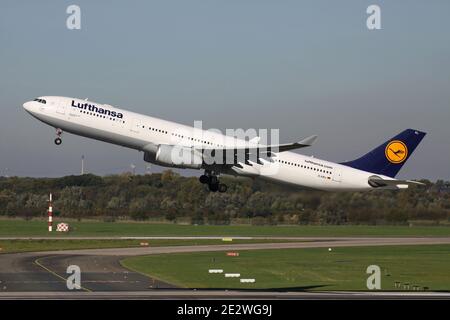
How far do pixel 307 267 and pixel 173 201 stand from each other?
7413 centimetres

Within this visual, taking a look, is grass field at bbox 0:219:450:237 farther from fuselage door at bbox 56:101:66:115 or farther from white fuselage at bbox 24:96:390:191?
fuselage door at bbox 56:101:66:115

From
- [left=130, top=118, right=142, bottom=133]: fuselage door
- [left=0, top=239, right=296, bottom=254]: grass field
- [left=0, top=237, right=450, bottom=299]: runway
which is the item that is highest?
[left=130, top=118, right=142, bottom=133]: fuselage door

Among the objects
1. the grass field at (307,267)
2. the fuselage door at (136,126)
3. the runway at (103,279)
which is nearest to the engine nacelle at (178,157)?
the fuselage door at (136,126)

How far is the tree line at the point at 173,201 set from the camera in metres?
110

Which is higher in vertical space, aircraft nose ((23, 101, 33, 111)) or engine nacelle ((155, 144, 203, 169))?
aircraft nose ((23, 101, 33, 111))

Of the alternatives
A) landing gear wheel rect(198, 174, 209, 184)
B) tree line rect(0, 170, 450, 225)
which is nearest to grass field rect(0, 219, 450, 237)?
tree line rect(0, 170, 450, 225)

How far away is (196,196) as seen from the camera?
144 meters

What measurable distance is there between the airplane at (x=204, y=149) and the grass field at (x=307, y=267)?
7018 mm

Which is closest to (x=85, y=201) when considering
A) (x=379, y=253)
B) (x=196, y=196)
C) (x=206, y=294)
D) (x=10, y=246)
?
(x=196, y=196)

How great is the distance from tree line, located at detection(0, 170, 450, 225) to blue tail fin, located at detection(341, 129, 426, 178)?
1233cm

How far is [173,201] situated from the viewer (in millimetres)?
144875

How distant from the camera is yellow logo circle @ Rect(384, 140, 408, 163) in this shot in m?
83.8
